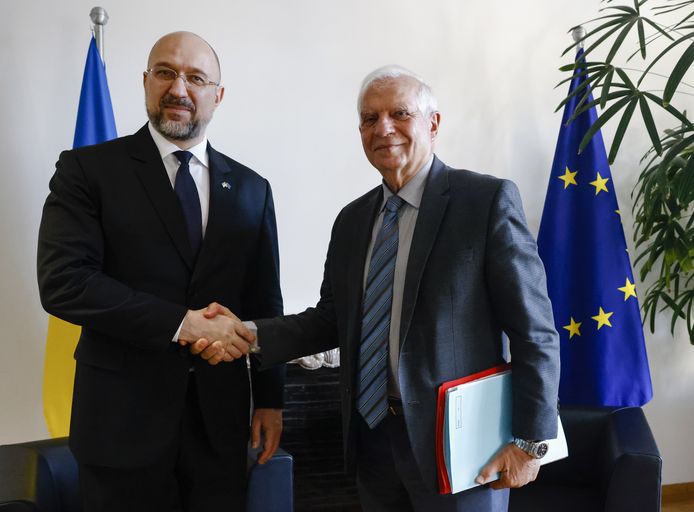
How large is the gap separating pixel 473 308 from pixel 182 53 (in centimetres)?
108

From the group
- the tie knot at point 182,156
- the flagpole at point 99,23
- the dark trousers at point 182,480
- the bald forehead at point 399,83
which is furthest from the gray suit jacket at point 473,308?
the flagpole at point 99,23

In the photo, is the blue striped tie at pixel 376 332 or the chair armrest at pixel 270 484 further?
the chair armrest at pixel 270 484

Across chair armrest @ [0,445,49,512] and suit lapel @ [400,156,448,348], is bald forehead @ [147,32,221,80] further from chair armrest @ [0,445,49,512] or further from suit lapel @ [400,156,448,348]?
chair armrest @ [0,445,49,512]

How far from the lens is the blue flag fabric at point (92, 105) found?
300 cm

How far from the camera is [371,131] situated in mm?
1875

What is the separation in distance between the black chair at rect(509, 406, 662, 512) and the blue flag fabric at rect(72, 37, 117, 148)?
7.55 feet

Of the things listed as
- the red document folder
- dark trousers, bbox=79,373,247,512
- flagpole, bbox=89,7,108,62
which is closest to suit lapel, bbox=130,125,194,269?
dark trousers, bbox=79,373,247,512

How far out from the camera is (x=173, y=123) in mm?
1955

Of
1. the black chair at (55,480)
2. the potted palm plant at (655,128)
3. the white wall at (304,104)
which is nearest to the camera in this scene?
the black chair at (55,480)

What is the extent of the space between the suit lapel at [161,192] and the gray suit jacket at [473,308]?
61 centimetres

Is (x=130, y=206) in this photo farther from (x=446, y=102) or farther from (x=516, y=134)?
(x=516, y=134)

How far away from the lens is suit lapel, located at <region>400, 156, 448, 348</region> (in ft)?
5.53

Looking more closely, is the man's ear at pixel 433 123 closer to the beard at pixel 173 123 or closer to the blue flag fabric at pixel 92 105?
the beard at pixel 173 123

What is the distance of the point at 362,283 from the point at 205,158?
1.98 ft
